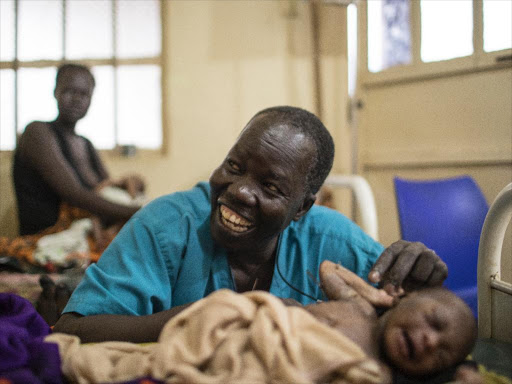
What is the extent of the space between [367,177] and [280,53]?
130 cm

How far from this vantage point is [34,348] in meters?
0.97

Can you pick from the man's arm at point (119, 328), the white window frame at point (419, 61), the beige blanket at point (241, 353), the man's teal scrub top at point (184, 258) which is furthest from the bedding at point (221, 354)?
the white window frame at point (419, 61)

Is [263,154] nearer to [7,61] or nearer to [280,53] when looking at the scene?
[280,53]

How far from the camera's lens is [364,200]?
212 cm

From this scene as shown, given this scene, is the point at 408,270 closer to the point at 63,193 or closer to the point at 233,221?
the point at 233,221

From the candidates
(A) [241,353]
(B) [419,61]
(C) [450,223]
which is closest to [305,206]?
(A) [241,353]

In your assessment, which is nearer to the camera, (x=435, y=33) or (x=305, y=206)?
(x=305, y=206)

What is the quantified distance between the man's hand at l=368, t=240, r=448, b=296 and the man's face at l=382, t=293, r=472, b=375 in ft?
0.57

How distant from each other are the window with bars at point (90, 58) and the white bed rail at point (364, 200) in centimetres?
231

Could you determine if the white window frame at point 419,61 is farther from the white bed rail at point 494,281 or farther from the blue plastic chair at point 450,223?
the white bed rail at point 494,281

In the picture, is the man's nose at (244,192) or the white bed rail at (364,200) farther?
the white bed rail at (364,200)

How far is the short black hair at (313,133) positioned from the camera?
1.37 meters

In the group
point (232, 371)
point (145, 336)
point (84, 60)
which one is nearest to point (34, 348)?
point (145, 336)

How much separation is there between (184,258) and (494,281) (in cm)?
87
